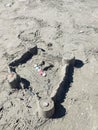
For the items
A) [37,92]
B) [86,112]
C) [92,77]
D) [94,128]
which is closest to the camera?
[94,128]

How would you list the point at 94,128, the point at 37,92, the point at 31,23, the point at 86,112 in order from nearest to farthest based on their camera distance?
the point at 94,128 → the point at 86,112 → the point at 37,92 → the point at 31,23

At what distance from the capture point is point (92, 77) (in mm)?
6469

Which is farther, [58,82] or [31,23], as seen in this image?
[31,23]

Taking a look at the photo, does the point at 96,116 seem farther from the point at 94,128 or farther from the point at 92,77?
the point at 92,77

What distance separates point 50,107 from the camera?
5.31m

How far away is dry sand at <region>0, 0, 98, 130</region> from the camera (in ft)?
17.8

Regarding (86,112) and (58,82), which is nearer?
(86,112)

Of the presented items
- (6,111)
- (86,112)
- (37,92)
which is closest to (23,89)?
(37,92)

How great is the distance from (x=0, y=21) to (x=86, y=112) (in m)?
5.16

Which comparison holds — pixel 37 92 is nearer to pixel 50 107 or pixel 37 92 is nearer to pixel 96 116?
pixel 50 107

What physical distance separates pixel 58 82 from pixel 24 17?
3.97m

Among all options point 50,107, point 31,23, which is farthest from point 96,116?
point 31,23

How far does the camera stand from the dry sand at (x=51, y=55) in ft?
17.8

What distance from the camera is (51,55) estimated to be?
717 cm
